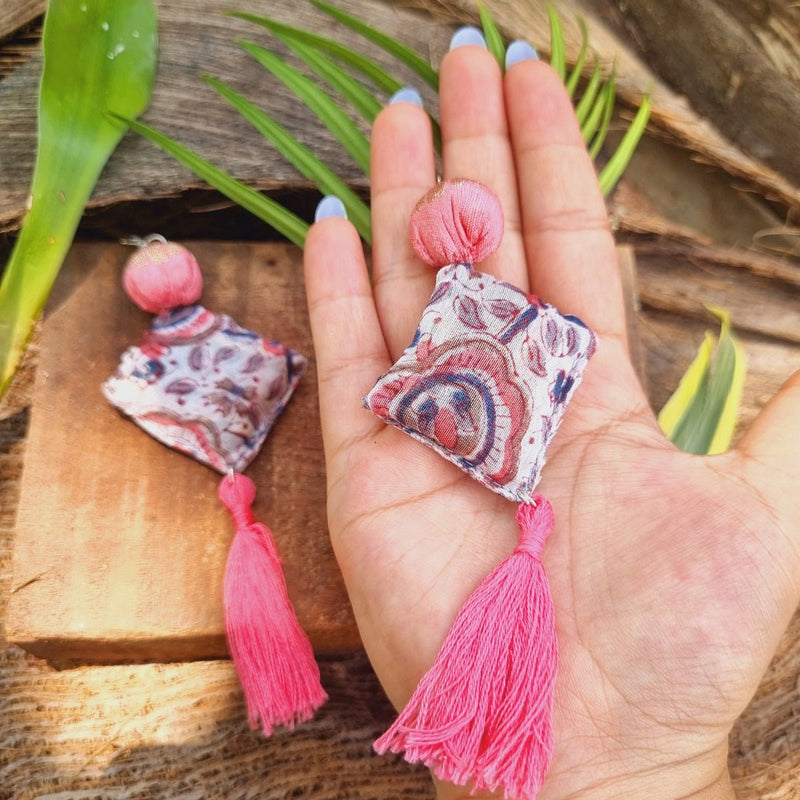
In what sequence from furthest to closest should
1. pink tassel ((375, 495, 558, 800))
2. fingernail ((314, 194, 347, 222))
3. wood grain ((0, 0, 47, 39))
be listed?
wood grain ((0, 0, 47, 39)) < fingernail ((314, 194, 347, 222)) < pink tassel ((375, 495, 558, 800))

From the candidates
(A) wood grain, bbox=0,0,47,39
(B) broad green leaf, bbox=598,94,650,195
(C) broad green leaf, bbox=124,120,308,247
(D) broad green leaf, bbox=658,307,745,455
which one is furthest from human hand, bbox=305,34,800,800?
(A) wood grain, bbox=0,0,47,39

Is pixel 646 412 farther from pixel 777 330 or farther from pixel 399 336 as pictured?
pixel 777 330

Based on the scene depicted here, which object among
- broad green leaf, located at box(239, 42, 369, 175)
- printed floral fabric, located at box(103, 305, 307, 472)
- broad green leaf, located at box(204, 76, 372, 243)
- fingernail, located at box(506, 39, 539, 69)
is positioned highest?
fingernail, located at box(506, 39, 539, 69)

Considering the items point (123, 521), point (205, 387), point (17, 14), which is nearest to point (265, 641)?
point (123, 521)

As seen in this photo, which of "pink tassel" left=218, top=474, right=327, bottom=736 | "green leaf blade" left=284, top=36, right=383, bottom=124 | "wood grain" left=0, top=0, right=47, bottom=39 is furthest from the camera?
"wood grain" left=0, top=0, right=47, bottom=39

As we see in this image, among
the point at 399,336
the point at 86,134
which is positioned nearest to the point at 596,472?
the point at 399,336

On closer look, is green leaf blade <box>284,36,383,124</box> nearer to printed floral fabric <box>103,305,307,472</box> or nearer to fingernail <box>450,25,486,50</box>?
fingernail <box>450,25,486,50</box>
